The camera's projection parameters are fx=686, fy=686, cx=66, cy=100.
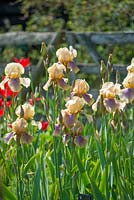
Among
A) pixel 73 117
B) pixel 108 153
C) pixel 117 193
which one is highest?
pixel 73 117

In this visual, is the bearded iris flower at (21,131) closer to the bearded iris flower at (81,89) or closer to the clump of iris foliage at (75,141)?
the clump of iris foliage at (75,141)

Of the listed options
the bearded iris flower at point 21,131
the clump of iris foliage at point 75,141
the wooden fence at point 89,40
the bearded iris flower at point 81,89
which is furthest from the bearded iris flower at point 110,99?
the wooden fence at point 89,40

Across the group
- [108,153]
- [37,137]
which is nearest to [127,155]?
[108,153]

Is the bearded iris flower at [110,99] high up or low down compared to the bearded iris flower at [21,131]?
up

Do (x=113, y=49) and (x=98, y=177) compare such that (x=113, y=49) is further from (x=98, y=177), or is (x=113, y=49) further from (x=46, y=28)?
(x=98, y=177)

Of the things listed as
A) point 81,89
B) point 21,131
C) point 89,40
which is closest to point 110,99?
point 81,89

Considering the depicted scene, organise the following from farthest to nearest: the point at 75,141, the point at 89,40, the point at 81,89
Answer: the point at 89,40 < the point at 81,89 < the point at 75,141

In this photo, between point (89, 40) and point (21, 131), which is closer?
point (21, 131)

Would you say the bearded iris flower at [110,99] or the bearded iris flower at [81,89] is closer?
the bearded iris flower at [110,99]

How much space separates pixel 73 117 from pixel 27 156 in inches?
29.2

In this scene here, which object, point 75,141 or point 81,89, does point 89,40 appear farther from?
point 75,141

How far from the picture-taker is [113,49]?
8.77 m

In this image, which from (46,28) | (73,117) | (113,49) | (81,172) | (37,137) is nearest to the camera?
(73,117)

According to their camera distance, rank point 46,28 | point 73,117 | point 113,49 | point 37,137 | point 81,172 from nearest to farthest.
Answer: point 73,117
point 81,172
point 37,137
point 113,49
point 46,28
